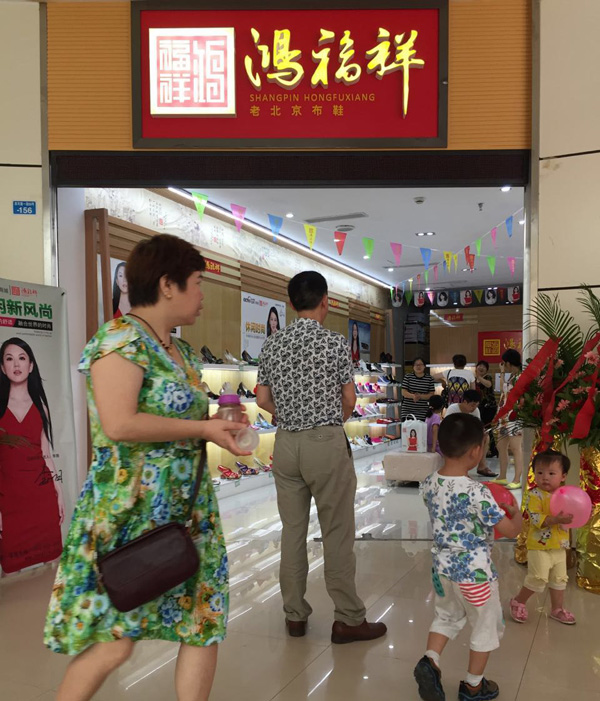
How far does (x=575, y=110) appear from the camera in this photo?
4.06 meters

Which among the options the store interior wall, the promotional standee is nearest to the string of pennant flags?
the store interior wall

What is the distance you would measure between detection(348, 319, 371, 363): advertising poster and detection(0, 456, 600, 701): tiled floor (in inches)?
318

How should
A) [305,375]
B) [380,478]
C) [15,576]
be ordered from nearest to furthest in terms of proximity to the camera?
[305,375] < [15,576] < [380,478]

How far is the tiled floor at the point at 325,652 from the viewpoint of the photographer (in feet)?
7.63

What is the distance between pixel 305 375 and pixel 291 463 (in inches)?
15.7

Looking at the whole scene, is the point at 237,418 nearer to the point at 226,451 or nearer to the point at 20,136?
the point at 20,136

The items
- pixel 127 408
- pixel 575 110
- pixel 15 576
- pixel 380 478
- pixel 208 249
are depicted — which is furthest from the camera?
pixel 380 478

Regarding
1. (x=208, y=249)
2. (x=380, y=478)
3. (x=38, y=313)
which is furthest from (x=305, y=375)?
(x=380, y=478)

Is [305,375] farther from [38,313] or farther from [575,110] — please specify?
[575,110]

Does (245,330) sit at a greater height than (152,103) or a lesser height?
lesser

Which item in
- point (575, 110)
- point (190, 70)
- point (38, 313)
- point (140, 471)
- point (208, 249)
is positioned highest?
point (190, 70)

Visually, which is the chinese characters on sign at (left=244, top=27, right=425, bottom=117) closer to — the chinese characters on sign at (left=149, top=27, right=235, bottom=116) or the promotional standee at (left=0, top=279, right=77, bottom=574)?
the chinese characters on sign at (left=149, top=27, right=235, bottom=116)

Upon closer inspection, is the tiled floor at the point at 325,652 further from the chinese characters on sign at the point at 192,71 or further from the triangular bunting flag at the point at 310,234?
the triangular bunting flag at the point at 310,234

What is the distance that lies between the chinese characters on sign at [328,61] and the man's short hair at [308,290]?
1953 mm
